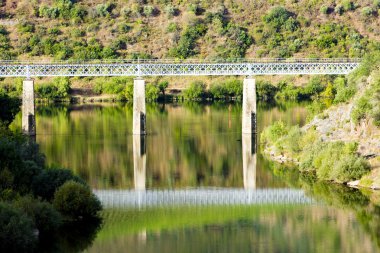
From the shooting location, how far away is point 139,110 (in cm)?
9219

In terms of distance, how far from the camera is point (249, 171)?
6938cm

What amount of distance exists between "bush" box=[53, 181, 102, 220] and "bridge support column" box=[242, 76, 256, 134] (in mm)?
39205

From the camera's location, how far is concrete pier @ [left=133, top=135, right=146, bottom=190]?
215 feet

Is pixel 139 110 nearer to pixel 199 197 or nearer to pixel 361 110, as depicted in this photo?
pixel 361 110

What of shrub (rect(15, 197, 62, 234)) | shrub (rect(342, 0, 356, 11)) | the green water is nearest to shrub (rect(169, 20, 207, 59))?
shrub (rect(342, 0, 356, 11))

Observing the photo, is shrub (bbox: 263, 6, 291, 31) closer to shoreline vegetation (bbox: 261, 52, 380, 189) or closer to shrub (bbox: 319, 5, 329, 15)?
shrub (bbox: 319, 5, 329, 15)

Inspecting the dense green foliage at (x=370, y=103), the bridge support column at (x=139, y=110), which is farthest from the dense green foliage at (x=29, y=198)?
the bridge support column at (x=139, y=110)

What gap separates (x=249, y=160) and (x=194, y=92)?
5771 cm

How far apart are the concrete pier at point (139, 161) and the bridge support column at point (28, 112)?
9.72 metres

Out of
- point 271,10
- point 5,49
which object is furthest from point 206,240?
point 271,10

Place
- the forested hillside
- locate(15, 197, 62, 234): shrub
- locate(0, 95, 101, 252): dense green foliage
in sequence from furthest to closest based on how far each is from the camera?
the forested hillside < locate(15, 197, 62, 234): shrub < locate(0, 95, 101, 252): dense green foliage

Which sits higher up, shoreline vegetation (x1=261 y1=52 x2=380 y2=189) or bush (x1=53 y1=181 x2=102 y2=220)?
shoreline vegetation (x1=261 y1=52 x2=380 y2=189)

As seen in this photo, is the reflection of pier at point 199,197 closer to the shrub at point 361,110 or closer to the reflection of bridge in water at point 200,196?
the reflection of bridge in water at point 200,196

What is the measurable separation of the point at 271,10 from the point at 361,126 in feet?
267
